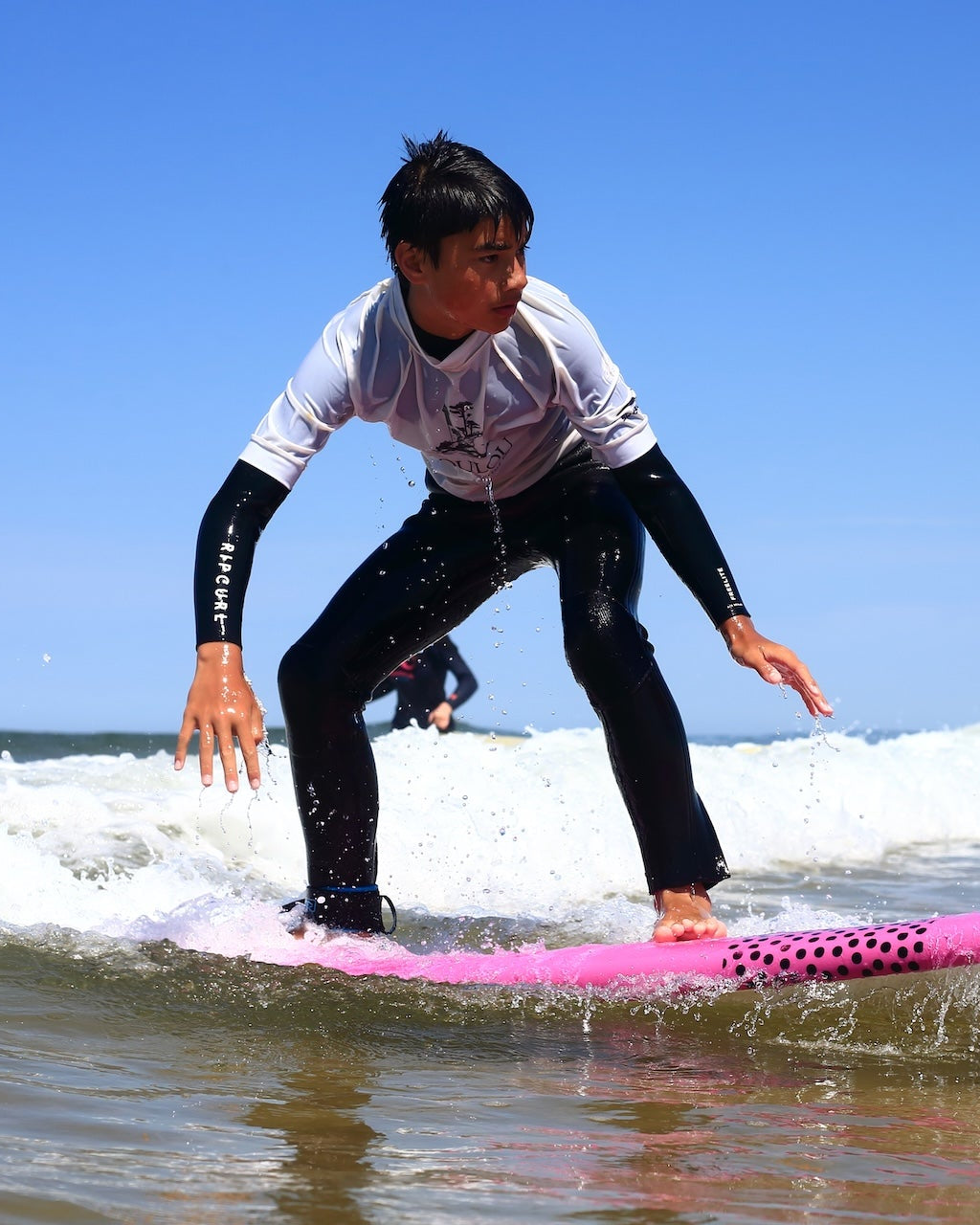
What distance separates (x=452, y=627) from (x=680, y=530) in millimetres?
735

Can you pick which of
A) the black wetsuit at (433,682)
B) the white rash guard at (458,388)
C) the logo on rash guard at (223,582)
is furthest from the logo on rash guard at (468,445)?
the black wetsuit at (433,682)

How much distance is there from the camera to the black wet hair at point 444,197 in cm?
305

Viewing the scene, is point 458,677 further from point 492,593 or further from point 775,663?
point 775,663

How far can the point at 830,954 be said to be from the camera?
303 centimetres

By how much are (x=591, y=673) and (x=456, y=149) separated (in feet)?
4.20

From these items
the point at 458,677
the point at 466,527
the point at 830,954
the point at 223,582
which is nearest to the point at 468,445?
the point at 466,527

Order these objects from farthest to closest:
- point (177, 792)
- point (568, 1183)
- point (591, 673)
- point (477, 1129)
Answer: point (177, 792) → point (591, 673) → point (477, 1129) → point (568, 1183)

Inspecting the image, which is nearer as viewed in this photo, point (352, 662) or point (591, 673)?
point (591, 673)

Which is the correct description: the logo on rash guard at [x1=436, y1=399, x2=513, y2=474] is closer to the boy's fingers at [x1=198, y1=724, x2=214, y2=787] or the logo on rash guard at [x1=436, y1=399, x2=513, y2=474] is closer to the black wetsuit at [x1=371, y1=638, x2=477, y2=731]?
the boy's fingers at [x1=198, y1=724, x2=214, y2=787]

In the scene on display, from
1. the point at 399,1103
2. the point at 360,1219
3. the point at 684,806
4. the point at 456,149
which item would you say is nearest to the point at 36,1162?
the point at 360,1219

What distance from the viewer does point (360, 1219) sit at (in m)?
1.61

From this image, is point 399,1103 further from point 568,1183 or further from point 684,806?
point 684,806

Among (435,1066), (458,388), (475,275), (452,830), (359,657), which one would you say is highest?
(475,275)

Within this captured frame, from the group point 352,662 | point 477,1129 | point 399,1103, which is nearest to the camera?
point 477,1129
